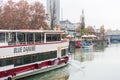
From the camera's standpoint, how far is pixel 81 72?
82.5 ft

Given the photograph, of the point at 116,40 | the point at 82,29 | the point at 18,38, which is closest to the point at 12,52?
the point at 18,38

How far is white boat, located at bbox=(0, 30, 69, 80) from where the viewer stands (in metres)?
18.3

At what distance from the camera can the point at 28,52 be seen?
20516 mm

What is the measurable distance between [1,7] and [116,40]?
319 ft

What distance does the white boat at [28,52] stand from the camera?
1828cm

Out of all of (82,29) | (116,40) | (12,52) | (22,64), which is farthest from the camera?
(116,40)

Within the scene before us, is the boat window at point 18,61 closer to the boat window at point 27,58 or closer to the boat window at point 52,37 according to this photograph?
the boat window at point 27,58

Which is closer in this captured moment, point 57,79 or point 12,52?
point 12,52

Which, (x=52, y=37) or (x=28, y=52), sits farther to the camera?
(x=52, y=37)

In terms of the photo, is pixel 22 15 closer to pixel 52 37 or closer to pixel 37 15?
pixel 37 15

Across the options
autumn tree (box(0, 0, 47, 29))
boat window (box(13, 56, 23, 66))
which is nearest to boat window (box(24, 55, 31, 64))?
boat window (box(13, 56, 23, 66))

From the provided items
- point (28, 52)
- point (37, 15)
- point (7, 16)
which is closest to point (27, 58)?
point (28, 52)

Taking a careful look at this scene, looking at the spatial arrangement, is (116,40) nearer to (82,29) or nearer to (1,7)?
(82,29)

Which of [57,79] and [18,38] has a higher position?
[18,38]
